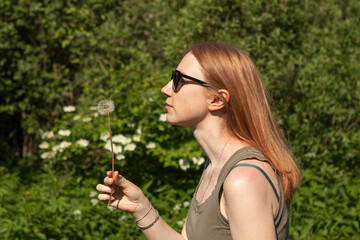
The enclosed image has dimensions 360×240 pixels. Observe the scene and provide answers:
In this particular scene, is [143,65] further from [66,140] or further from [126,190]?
[126,190]

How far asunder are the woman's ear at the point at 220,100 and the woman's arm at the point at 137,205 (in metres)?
0.48

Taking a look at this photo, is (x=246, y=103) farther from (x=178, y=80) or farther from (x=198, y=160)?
(x=198, y=160)

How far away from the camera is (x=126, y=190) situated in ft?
5.81

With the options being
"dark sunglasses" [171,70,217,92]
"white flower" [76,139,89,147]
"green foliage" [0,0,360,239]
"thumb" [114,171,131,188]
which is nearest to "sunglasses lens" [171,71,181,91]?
"dark sunglasses" [171,70,217,92]

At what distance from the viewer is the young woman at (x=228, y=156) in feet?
4.25

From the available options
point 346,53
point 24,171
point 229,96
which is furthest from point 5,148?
point 229,96

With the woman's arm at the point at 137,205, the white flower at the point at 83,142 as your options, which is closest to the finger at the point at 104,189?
the woman's arm at the point at 137,205

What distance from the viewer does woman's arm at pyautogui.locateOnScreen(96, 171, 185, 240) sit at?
5.71 ft

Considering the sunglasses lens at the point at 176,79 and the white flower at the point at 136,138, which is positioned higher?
the sunglasses lens at the point at 176,79

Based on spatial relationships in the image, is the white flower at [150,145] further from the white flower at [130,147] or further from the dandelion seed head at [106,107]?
the dandelion seed head at [106,107]

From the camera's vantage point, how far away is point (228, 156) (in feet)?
5.32

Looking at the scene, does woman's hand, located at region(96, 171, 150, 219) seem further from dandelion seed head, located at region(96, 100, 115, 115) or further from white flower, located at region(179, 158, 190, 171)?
white flower, located at region(179, 158, 190, 171)

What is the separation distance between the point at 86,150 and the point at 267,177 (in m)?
3.37

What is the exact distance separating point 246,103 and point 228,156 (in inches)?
8.7
